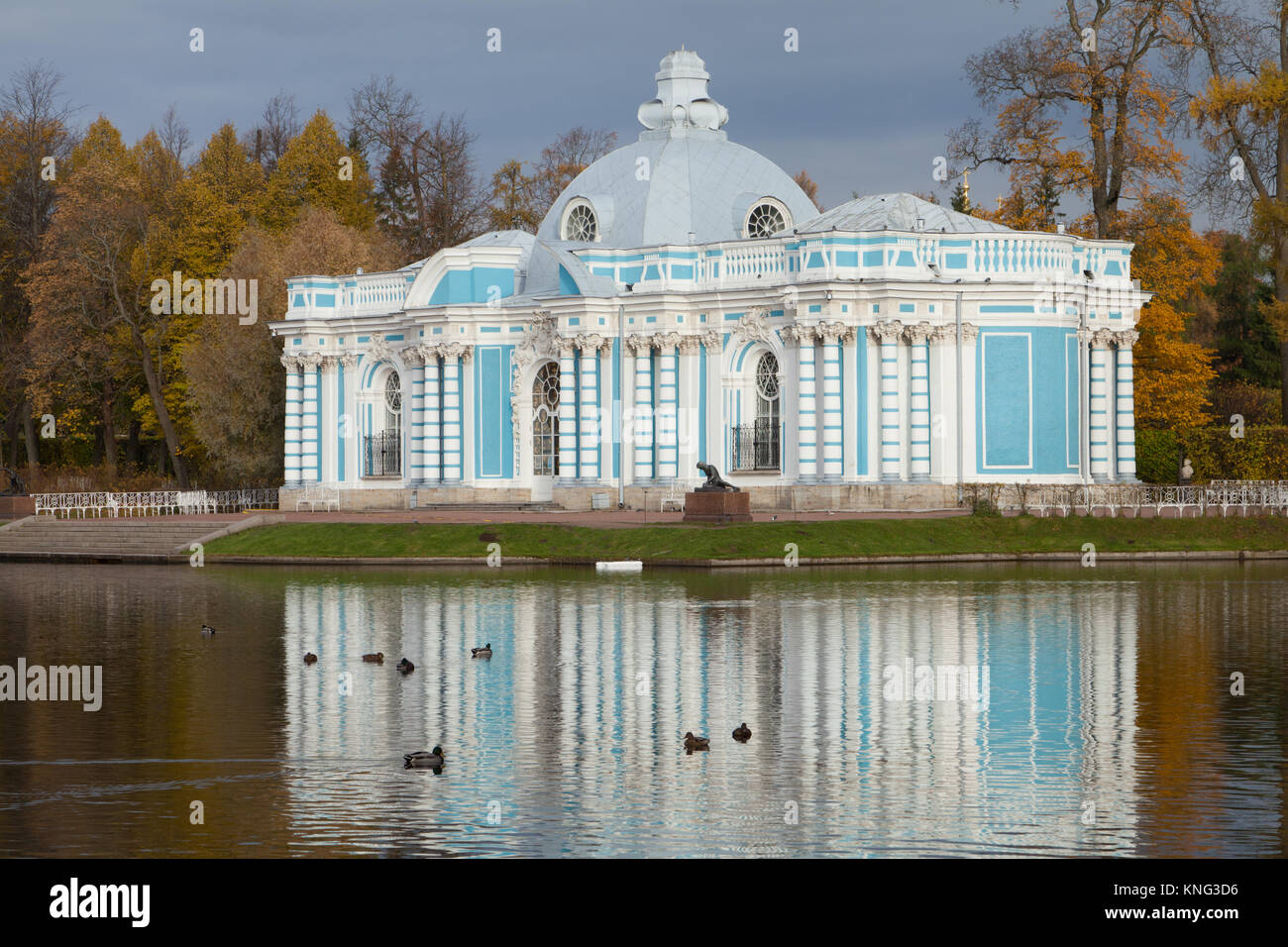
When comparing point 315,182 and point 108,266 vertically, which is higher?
point 315,182

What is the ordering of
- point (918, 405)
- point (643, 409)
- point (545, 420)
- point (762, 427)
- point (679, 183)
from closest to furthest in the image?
point (918, 405) < point (762, 427) < point (643, 409) < point (679, 183) < point (545, 420)

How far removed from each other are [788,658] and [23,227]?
6528 centimetres

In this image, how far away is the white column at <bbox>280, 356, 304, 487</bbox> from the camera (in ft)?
226

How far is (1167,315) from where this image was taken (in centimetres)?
6003

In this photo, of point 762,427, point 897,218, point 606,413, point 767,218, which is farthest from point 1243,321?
point 606,413

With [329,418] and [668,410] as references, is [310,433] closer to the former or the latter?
[329,418]

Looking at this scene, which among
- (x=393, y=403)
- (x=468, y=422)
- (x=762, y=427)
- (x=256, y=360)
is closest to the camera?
(x=762, y=427)

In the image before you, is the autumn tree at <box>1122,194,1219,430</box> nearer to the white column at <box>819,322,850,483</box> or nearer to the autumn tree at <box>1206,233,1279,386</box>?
the white column at <box>819,322,850,483</box>

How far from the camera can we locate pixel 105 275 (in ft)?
249

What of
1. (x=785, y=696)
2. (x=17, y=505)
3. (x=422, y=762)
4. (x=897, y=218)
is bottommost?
(x=422, y=762)

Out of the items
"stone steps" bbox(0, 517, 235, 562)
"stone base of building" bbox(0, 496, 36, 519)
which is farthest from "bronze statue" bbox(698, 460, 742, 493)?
"stone base of building" bbox(0, 496, 36, 519)

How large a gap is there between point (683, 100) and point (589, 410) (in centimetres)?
1332

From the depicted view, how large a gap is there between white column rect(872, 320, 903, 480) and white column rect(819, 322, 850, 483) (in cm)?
113
